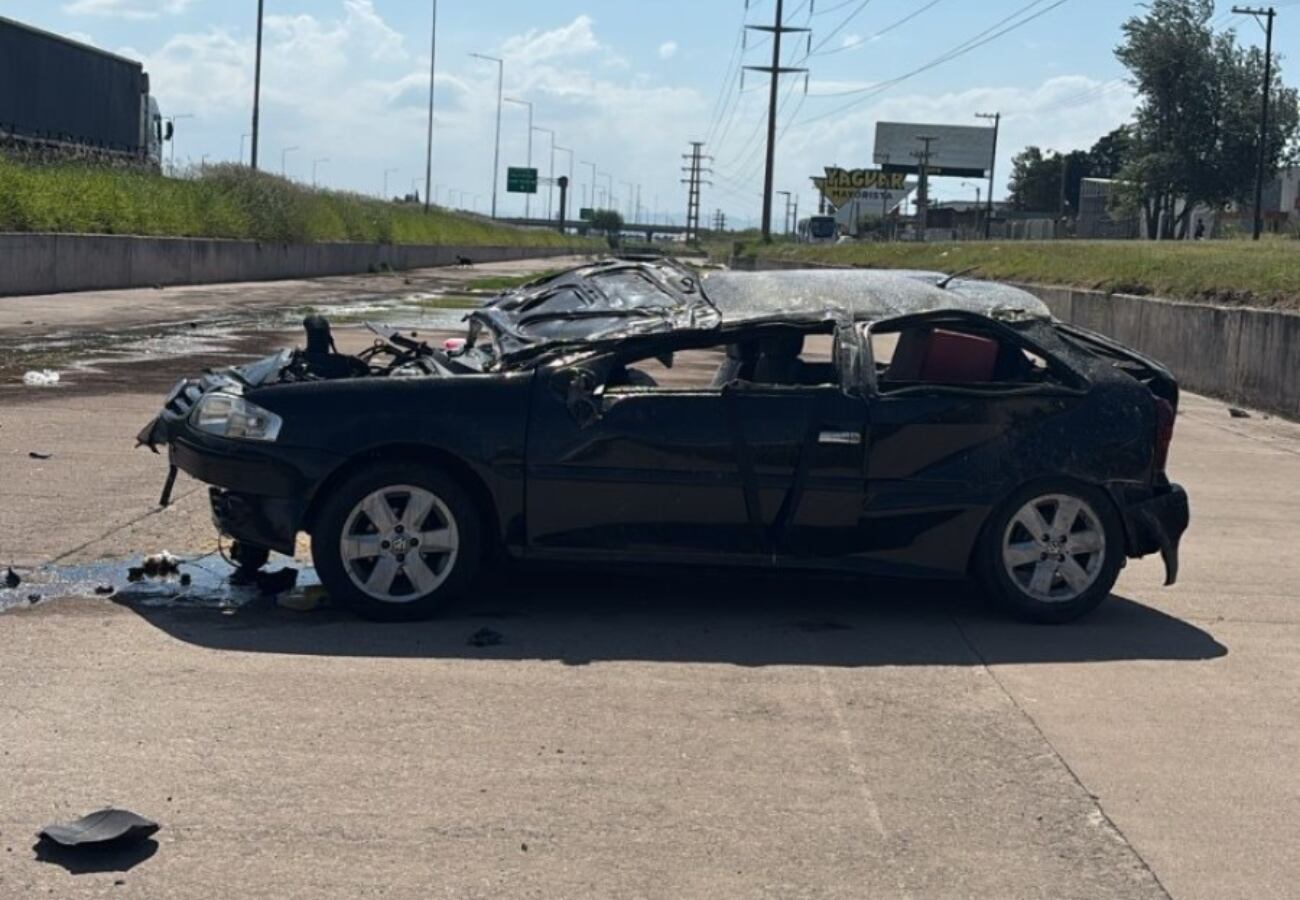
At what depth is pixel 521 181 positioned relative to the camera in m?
146

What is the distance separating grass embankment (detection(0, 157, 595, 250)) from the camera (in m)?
29.3

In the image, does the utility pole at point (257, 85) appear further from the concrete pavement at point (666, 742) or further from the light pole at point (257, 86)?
the concrete pavement at point (666, 742)

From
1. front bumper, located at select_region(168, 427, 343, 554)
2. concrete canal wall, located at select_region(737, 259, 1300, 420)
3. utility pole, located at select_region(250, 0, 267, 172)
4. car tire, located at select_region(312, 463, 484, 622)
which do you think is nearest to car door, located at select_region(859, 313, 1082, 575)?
car tire, located at select_region(312, 463, 484, 622)

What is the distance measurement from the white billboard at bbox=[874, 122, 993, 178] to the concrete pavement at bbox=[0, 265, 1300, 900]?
118772 millimetres

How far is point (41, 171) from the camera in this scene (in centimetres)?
3091

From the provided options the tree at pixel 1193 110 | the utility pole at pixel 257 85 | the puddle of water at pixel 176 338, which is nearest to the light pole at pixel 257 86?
the utility pole at pixel 257 85

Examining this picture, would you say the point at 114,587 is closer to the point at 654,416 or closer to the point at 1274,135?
the point at 654,416

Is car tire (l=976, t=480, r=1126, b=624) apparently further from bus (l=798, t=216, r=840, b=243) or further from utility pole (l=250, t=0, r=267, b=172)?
bus (l=798, t=216, r=840, b=243)

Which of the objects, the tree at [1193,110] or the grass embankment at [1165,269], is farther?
the tree at [1193,110]

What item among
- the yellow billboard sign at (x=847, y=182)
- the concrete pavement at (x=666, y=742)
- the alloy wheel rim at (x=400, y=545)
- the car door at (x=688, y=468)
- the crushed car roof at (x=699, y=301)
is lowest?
the concrete pavement at (x=666, y=742)

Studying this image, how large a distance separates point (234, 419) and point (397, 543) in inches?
35.0

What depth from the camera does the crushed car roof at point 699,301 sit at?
7.52m

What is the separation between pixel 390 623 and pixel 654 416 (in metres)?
1.43

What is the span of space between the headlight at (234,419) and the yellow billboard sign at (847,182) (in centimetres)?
9199
